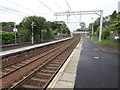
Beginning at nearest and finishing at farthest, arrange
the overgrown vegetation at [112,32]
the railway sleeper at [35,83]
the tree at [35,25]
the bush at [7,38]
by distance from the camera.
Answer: the railway sleeper at [35,83]
the overgrown vegetation at [112,32]
the bush at [7,38]
the tree at [35,25]

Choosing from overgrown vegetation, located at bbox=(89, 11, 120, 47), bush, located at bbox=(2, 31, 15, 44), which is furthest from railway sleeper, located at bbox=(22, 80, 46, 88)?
bush, located at bbox=(2, 31, 15, 44)

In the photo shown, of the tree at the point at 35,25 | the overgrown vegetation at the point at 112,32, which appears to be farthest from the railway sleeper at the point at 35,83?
the tree at the point at 35,25

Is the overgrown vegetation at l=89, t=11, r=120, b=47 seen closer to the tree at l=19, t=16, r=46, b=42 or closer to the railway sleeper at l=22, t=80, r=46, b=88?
the tree at l=19, t=16, r=46, b=42

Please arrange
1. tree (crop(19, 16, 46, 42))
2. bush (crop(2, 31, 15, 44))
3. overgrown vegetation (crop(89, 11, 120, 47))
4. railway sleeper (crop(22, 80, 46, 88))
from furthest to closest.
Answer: tree (crop(19, 16, 46, 42)) → bush (crop(2, 31, 15, 44)) → overgrown vegetation (crop(89, 11, 120, 47)) → railway sleeper (crop(22, 80, 46, 88))

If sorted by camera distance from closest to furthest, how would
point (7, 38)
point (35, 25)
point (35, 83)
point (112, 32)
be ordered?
point (35, 83), point (7, 38), point (35, 25), point (112, 32)

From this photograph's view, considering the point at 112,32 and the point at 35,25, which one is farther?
the point at 112,32

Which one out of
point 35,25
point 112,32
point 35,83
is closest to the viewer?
point 35,83

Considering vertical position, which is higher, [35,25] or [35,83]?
[35,25]

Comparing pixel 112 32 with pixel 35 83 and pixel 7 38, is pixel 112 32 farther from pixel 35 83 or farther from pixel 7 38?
pixel 35 83

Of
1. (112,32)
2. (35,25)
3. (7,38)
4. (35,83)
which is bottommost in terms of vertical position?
(35,83)

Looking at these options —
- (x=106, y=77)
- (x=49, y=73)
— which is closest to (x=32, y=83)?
(x=49, y=73)

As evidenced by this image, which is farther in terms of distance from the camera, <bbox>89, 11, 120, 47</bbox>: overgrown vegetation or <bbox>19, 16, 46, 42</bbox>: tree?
<bbox>19, 16, 46, 42</bbox>: tree

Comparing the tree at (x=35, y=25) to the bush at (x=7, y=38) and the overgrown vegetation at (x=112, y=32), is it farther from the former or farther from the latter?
the overgrown vegetation at (x=112, y=32)

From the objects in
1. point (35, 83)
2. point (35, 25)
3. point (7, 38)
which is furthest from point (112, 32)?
point (35, 83)
